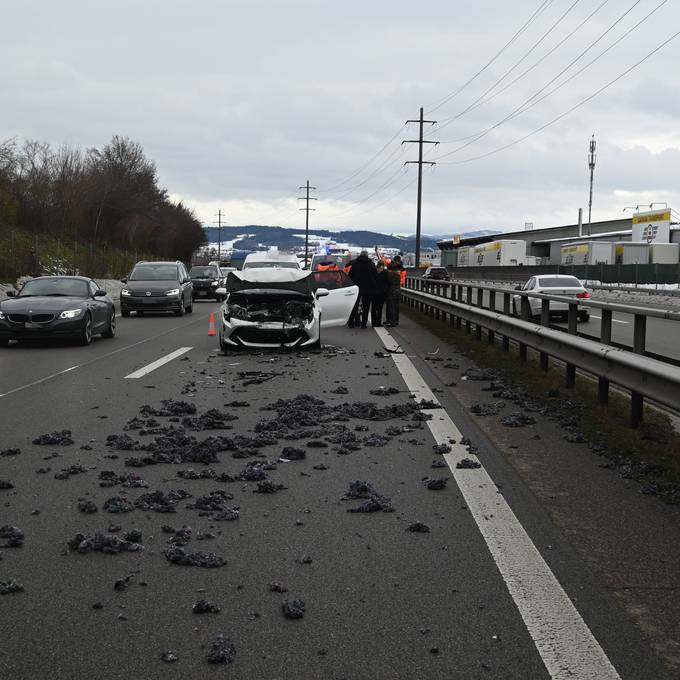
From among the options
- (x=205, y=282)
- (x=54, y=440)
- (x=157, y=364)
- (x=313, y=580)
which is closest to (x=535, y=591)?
(x=313, y=580)

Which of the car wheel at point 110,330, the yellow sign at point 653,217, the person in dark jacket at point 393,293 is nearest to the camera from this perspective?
the car wheel at point 110,330

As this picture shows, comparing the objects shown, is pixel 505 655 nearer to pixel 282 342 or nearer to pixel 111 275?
pixel 282 342

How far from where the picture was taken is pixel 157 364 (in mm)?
14195

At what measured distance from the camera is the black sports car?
667 inches

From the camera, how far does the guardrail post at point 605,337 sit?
9391 millimetres

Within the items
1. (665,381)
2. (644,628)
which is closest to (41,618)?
(644,628)

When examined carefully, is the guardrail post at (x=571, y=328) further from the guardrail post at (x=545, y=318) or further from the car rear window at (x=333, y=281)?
the car rear window at (x=333, y=281)

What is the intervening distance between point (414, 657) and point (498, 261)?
281 ft

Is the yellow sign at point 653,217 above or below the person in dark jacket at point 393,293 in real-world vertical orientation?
above

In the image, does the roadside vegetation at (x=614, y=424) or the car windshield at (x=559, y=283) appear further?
the car windshield at (x=559, y=283)

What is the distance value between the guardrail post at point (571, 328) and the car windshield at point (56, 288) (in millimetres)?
10725

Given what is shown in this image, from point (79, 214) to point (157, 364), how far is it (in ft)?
169

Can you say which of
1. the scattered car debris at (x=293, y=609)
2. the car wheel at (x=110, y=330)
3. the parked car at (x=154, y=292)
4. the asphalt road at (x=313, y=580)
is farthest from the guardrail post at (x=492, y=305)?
the parked car at (x=154, y=292)

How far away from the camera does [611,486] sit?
6293 millimetres
